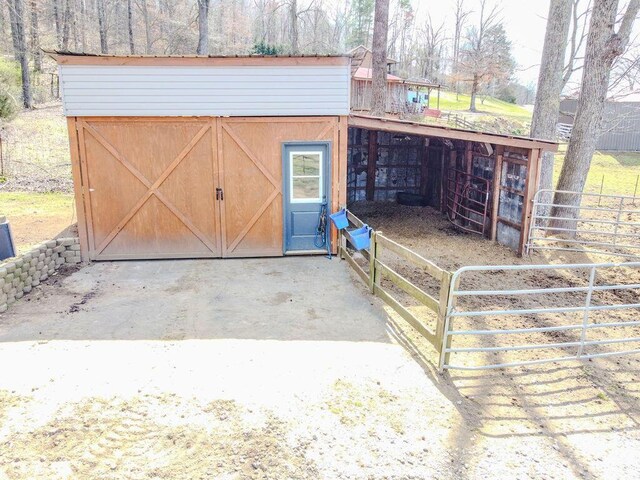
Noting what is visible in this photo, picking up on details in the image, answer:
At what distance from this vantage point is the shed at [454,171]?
29.6 ft

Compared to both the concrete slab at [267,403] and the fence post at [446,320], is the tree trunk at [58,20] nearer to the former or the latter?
the concrete slab at [267,403]

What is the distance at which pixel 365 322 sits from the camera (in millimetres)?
6000

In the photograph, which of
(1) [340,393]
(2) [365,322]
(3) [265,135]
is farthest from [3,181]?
(1) [340,393]

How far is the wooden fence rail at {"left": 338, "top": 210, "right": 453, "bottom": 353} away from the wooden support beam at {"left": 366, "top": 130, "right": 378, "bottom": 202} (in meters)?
5.80

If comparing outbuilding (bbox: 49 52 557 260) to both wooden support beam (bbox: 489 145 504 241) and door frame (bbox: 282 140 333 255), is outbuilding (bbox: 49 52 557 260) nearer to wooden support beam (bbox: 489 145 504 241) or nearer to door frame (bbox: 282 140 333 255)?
door frame (bbox: 282 140 333 255)

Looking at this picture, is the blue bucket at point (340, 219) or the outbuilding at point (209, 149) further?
the blue bucket at point (340, 219)

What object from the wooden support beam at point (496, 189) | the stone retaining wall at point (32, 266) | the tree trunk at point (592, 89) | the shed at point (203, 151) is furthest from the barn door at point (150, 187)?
the tree trunk at point (592, 89)

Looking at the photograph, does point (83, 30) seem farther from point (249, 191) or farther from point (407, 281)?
point (407, 281)

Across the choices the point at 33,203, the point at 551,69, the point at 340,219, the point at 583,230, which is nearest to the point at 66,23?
the point at 33,203

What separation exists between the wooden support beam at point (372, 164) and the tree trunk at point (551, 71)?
4106 millimetres

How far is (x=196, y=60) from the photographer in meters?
7.75

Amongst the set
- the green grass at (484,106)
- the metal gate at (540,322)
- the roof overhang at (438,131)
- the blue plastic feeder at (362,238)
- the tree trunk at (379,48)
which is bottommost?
the metal gate at (540,322)

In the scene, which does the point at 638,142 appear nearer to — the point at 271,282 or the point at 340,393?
the point at 271,282

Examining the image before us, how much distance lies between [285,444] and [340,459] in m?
0.43
